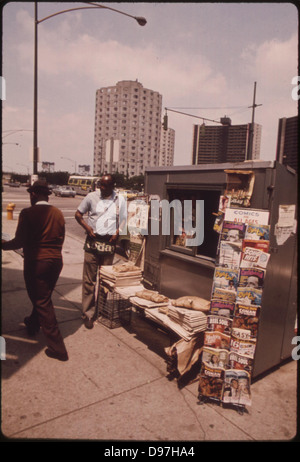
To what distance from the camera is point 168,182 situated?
4.64m

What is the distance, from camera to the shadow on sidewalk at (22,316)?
3629 mm

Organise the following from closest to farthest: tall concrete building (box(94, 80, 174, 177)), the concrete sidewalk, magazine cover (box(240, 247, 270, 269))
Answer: the concrete sidewalk
magazine cover (box(240, 247, 270, 269))
tall concrete building (box(94, 80, 174, 177))

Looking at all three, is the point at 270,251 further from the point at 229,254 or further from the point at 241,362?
the point at 241,362

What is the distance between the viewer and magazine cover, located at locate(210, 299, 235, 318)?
10.5 feet

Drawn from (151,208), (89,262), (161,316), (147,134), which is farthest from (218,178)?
(147,134)

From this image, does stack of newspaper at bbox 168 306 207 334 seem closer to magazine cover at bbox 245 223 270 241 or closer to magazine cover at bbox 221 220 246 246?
magazine cover at bbox 221 220 246 246

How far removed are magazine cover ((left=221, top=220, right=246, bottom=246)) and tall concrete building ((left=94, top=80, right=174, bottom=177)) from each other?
145102 millimetres

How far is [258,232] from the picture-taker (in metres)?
3.10

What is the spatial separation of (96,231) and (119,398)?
7.45 feet

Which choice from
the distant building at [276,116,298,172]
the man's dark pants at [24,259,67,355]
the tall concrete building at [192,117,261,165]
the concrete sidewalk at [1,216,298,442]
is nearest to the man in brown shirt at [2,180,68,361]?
the man's dark pants at [24,259,67,355]

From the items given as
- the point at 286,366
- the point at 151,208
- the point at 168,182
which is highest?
the point at 168,182
